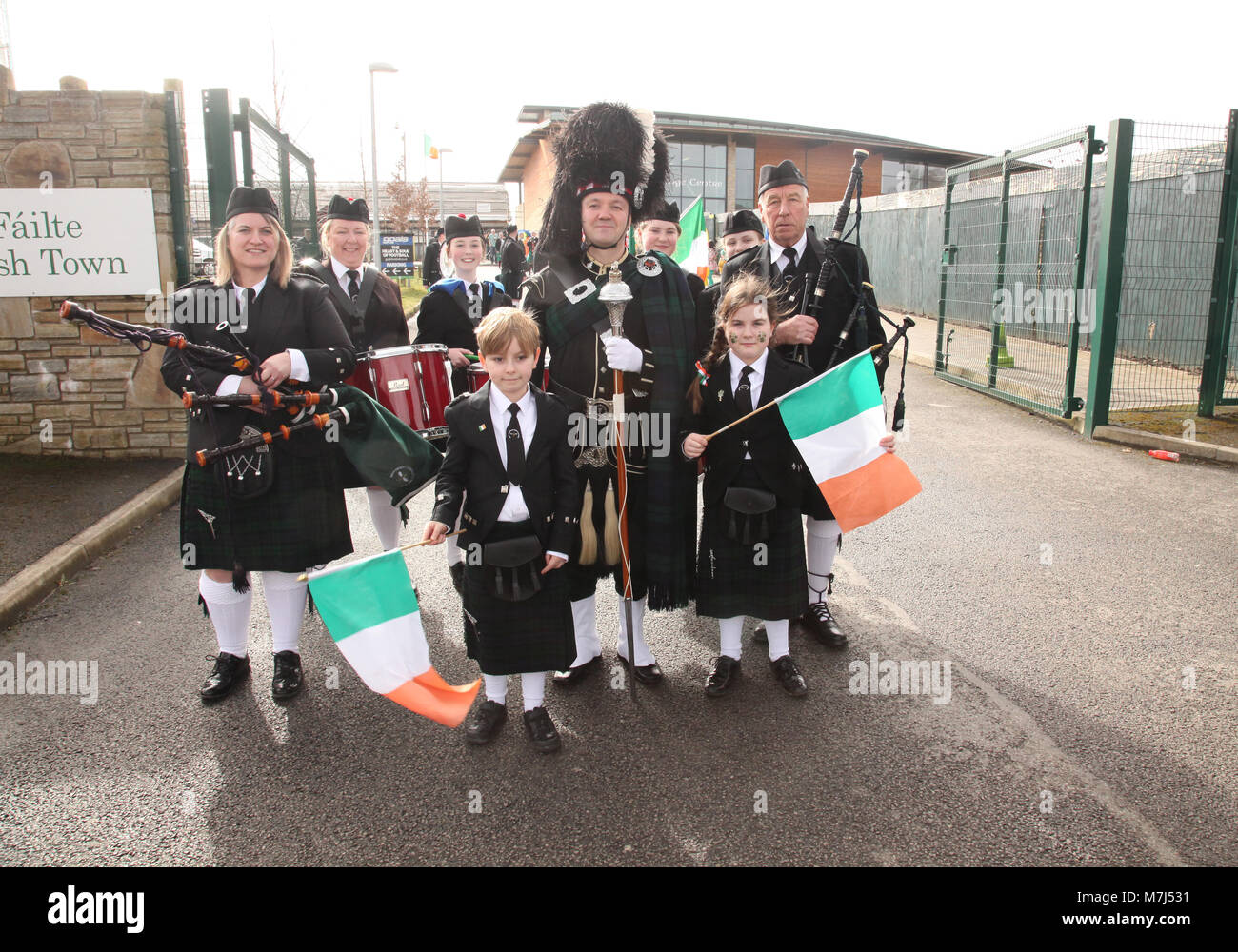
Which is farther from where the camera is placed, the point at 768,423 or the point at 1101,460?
the point at 1101,460

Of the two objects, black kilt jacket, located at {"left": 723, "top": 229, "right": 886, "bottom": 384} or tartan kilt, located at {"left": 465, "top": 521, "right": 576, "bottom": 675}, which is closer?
tartan kilt, located at {"left": 465, "top": 521, "right": 576, "bottom": 675}

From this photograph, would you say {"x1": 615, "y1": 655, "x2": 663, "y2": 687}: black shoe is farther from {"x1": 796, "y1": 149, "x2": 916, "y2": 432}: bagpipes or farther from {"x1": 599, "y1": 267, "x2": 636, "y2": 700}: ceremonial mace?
{"x1": 796, "y1": 149, "x2": 916, "y2": 432}: bagpipes

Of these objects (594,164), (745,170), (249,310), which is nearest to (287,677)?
(249,310)

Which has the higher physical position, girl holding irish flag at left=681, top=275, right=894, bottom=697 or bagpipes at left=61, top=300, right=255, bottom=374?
bagpipes at left=61, top=300, right=255, bottom=374

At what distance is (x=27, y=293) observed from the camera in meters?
6.94

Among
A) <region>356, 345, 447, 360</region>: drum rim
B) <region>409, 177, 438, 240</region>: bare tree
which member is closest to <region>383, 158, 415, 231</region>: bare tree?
<region>409, 177, 438, 240</region>: bare tree

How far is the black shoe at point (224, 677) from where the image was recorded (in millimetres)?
3604

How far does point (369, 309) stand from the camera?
4840mm

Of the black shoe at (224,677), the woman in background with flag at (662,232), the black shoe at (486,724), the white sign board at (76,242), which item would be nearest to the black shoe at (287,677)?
the black shoe at (224,677)

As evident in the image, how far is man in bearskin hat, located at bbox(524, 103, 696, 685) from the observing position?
3.55 meters
